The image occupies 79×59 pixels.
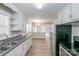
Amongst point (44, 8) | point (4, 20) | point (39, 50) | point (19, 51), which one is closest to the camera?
point (19, 51)

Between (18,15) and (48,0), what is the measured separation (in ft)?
12.3

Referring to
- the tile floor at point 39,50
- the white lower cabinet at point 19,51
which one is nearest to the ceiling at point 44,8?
the white lower cabinet at point 19,51

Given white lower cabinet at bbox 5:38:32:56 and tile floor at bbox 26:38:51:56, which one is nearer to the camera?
white lower cabinet at bbox 5:38:32:56

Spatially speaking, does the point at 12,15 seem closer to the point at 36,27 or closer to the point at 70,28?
the point at 70,28

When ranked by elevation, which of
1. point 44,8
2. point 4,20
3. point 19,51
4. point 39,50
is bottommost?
point 39,50

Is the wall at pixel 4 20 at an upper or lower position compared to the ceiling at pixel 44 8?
lower

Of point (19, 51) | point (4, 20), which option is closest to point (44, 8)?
point (4, 20)

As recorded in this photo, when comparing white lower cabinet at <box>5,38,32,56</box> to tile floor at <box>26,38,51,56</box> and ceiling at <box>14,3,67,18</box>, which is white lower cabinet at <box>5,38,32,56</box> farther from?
ceiling at <box>14,3,67,18</box>

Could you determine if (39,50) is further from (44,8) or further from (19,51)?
(19,51)

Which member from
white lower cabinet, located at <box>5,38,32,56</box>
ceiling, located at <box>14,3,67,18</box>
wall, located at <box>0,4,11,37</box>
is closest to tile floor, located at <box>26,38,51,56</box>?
white lower cabinet, located at <box>5,38,32,56</box>

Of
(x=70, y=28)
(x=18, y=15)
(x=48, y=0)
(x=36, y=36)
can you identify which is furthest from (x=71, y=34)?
(x=36, y=36)

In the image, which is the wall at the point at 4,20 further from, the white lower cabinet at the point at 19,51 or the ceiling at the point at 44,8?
the white lower cabinet at the point at 19,51

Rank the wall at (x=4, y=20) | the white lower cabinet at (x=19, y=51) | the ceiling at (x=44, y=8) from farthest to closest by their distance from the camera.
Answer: the ceiling at (x=44, y=8)
the wall at (x=4, y=20)
the white lower cabinet at (x=19, y=51)

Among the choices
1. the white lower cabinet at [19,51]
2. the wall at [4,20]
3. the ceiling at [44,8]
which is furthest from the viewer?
the ceiling at [44,8]
